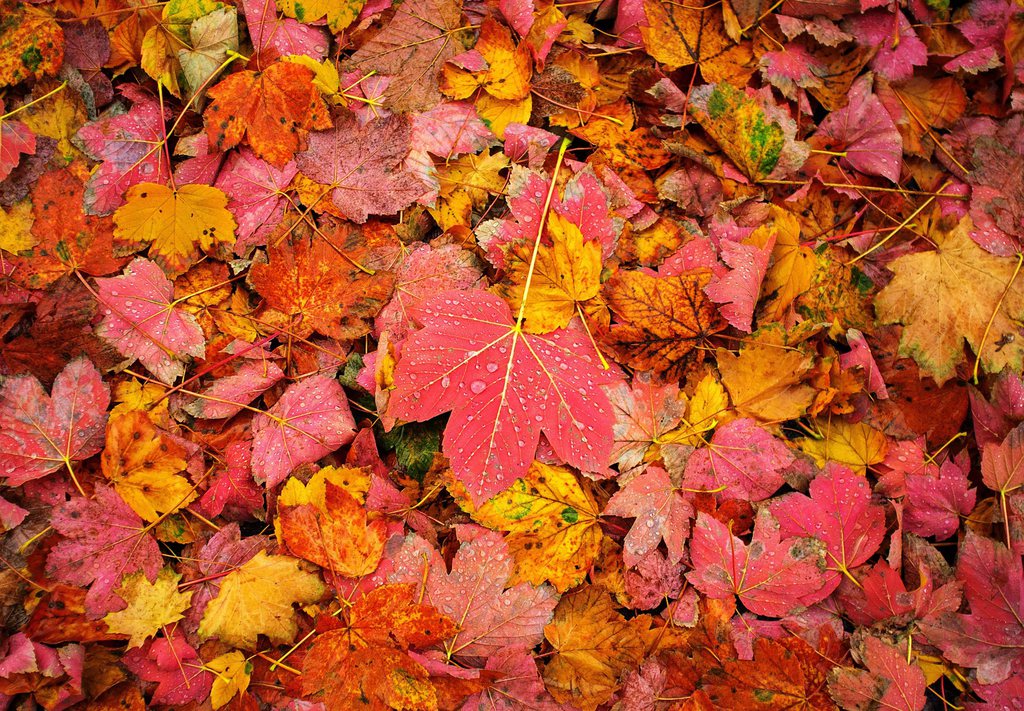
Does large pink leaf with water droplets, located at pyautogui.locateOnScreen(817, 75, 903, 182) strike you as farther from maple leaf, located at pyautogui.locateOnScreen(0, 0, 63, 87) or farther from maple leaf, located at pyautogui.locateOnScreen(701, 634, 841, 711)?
maple leaf, located at pyautogui.locateOnScreen(0, 0, 63, 87)

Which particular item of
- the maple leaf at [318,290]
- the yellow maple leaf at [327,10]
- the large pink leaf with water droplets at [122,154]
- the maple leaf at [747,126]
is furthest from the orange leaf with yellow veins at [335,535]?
the maple leaf at [747,126]

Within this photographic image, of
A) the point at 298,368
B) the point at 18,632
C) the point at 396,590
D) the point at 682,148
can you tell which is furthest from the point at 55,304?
the point at 682,148

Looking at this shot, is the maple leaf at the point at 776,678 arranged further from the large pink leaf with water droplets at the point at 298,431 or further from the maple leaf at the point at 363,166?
the maple leaf at the point at 363,166

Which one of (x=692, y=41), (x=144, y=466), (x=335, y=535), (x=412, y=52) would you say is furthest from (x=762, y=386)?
(x=144, y=466)

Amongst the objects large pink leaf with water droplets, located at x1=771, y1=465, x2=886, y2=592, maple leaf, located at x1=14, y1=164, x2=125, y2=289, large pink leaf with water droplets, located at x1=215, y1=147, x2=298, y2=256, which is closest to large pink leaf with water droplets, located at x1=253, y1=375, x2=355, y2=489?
large pink leaf with water droplets, located at x1=215, y1=147, x2=298, y2=256

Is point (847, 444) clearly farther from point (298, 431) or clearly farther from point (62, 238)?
point (62, 238)
